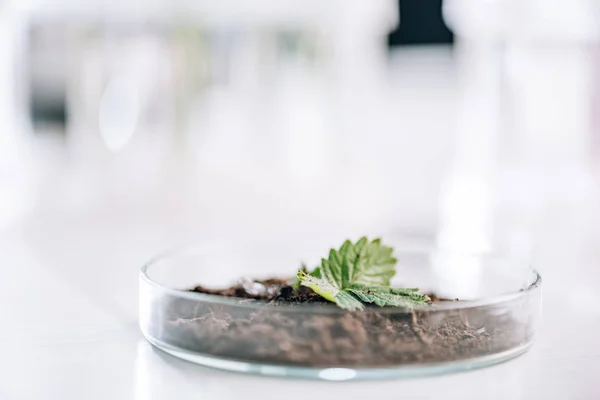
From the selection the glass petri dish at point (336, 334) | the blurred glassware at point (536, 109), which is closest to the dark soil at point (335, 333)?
the glass petri dish at point (336, 334)

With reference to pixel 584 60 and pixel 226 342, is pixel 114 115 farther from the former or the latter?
pixel 226 342

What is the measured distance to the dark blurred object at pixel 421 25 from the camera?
9.42 ft

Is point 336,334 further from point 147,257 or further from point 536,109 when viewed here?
point 536,109

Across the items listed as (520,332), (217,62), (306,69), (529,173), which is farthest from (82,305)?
(306,69)

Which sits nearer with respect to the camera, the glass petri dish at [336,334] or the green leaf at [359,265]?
the glass petri dish at [336,334]

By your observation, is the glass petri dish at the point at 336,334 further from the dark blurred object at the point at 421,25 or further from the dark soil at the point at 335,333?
the dark blurred object at the point at 421,25

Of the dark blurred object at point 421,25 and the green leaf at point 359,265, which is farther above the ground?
the dark blurred object at point 421,25

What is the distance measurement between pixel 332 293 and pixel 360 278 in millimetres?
77

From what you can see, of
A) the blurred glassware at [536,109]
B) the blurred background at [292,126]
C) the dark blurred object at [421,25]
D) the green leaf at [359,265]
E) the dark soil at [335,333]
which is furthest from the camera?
the dark blurred object at [421,25]

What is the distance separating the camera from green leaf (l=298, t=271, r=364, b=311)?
50cm

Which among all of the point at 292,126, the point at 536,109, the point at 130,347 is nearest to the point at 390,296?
the point at 130,347

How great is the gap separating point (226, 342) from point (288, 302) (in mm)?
65

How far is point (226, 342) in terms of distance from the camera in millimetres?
501

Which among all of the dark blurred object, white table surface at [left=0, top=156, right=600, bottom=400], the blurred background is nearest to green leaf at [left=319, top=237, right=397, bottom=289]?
white table surface at [left=0, top=156, right=600, bottom=400]
